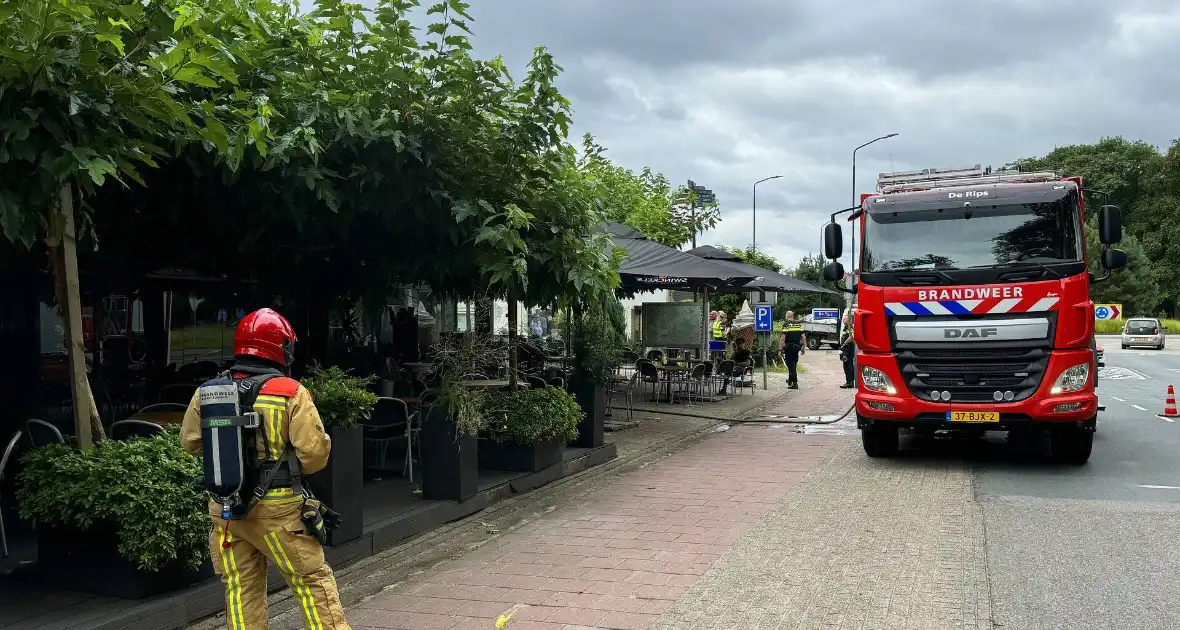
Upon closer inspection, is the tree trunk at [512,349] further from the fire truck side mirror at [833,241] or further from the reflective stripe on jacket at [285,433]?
the reflective stripe on jacket at [285,433]

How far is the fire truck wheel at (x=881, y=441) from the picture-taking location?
1061cm

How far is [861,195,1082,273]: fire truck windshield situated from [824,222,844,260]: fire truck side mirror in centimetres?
50

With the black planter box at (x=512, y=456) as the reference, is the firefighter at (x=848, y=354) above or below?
above

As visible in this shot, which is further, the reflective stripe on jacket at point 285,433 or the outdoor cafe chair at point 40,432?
the outdoor cafe chair at point 40,432

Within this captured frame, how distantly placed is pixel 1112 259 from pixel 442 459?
306 inches

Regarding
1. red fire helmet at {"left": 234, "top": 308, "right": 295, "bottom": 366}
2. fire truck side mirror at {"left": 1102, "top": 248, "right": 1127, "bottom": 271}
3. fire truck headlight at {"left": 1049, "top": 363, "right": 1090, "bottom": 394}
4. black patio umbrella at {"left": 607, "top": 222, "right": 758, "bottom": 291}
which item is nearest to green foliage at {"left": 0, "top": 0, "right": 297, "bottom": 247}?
red fire helmet at {"left": 234, "top": 308, "right": 295, "bottom": 366}

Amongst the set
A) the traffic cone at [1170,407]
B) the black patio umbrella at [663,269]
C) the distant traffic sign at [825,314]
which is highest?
the black patio umbrella at [663,269]

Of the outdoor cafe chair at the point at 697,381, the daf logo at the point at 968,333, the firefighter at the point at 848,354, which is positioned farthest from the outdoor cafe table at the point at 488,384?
the firefighter at the point at 848,354

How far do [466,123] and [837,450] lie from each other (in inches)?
270

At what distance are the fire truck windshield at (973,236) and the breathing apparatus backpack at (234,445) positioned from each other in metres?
7.96

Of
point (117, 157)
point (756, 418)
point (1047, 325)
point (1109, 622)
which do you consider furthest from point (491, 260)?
point (756, 418)

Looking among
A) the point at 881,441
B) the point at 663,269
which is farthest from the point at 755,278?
the point at 881,441

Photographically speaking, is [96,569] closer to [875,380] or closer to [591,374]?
[591,374]

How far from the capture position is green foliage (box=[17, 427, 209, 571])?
477cm
